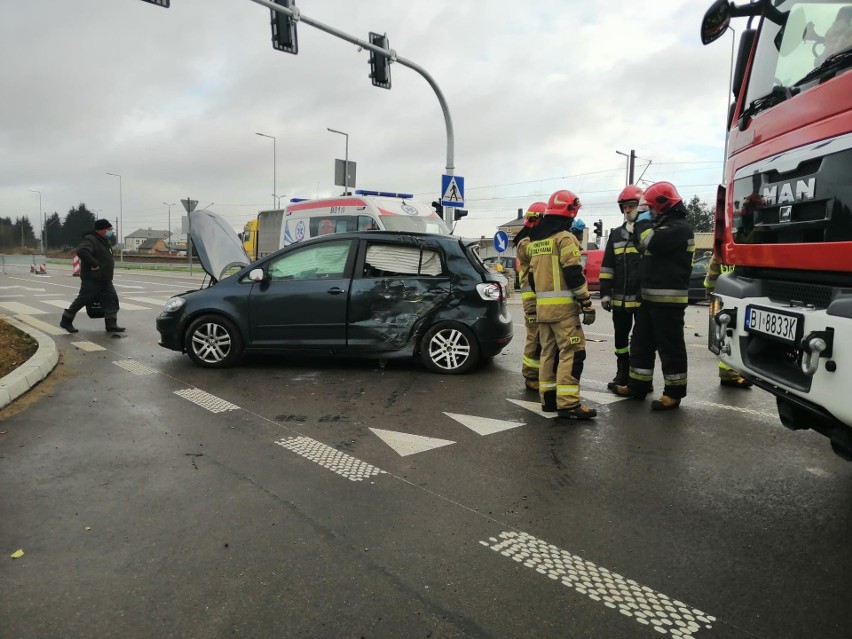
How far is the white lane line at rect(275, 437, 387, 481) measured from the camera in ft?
11.8

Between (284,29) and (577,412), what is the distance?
9923 millimetres

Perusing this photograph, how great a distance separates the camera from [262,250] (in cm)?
2092

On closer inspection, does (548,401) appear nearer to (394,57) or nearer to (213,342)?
(213,342)

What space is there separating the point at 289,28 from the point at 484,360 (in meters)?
8.14

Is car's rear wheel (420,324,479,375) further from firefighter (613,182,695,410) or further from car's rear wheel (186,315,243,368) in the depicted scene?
car's rear wheel (186,315,243,368)

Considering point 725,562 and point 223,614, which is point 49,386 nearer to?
point 223,614

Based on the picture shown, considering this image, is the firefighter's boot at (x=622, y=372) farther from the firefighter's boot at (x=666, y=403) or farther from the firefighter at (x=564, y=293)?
the firefighter at (x=564, y=293)

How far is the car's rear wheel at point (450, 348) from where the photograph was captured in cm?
640

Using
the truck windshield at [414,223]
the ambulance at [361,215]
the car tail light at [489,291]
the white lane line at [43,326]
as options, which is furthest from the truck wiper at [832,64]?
the truck windshield at [414,223]

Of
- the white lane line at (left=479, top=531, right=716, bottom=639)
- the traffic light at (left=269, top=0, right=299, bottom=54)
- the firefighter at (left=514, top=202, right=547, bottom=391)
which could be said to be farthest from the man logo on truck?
the traffic light at (left=269, top=0, right=299, bottom=54)

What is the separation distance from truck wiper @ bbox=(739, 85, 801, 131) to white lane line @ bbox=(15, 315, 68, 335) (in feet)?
30.8

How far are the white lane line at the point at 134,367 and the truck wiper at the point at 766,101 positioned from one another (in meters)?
5.93

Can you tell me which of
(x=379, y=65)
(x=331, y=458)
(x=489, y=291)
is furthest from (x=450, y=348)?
(x=379, y=65)

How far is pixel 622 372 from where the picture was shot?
19.3 ft
